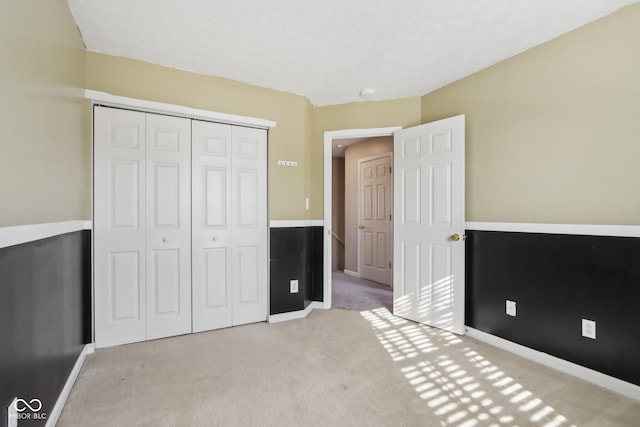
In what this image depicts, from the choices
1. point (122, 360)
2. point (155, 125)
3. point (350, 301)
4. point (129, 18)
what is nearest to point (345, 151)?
point (350, 301)

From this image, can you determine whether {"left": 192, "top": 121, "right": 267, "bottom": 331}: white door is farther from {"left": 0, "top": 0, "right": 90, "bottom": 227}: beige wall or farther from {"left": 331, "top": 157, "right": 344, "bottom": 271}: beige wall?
{"left": 331, "top": 157, "right": 344, "bottom": 271}: beige wall

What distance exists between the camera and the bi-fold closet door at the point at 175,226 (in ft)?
7.95

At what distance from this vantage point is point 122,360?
7.27 ft

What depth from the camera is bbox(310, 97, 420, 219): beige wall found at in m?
3.28

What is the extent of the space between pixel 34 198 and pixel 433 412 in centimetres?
225

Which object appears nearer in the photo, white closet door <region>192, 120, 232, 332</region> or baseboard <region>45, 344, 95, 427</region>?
baseboard <region>45, 344, 95, 427</region>

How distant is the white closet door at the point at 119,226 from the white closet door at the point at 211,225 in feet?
1.38

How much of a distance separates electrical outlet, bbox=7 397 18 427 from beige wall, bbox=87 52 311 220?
219 centimetres

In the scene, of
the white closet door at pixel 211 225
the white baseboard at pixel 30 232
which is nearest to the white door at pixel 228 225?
the white closet door at pixel 211 225

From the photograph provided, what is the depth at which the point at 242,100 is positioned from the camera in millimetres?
A: 2939

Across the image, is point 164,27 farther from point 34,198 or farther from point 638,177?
point 638,177

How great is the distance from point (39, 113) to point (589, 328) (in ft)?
11.1

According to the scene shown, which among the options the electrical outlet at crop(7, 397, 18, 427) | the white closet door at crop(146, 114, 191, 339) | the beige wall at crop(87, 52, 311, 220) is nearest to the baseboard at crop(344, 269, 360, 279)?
the beige wall at crop(87, 52, 311, 220)

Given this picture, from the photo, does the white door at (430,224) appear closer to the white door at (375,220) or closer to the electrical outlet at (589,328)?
the electrical outlet at (589,328)
